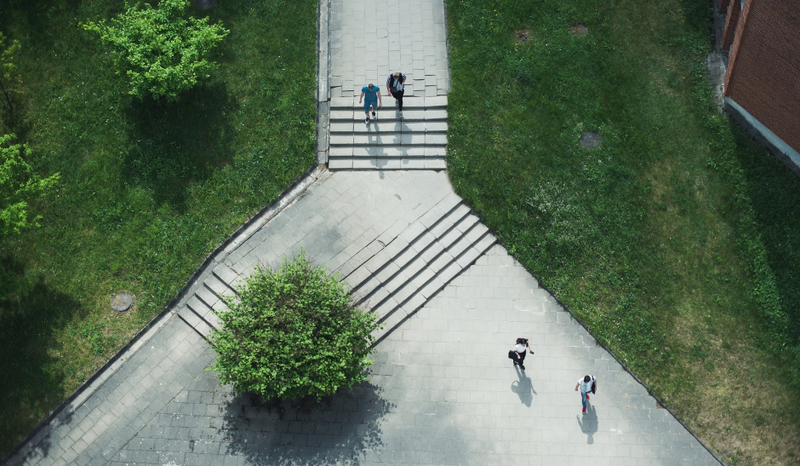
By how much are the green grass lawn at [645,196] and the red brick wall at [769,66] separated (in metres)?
0.87

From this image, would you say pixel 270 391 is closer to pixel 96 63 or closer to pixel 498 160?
pixel 498 160

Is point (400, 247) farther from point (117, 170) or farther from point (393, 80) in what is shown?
point (117, 170)

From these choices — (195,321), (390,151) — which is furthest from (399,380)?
(390,151)

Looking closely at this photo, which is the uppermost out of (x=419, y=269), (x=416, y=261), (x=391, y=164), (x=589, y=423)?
(x=391, y=164)

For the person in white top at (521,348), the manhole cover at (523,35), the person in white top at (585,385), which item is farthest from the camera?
the manhole cover at (523,35)

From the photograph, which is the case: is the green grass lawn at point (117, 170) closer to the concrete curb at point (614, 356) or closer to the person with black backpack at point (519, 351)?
the concrete curb at point (614, 356)

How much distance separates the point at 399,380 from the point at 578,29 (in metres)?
12.2

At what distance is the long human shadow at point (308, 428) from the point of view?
20547mm

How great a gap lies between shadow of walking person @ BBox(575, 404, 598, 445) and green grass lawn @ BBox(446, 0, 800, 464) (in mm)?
1700

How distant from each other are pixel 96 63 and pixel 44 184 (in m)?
5.36

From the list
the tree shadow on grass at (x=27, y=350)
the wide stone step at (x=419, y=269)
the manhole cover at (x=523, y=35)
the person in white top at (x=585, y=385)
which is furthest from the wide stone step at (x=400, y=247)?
the tree shadow on grass at (x=27, y=350)

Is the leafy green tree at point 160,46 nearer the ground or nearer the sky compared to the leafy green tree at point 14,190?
nearer the sky

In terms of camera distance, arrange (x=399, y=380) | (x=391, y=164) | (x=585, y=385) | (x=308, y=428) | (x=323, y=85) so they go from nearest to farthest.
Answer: (x=585, y=385) → (x=308, y=428) → (x=399, y=380) → (x=391, y=164) → (x=323, y=85)

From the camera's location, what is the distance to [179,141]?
23172 millimetres
